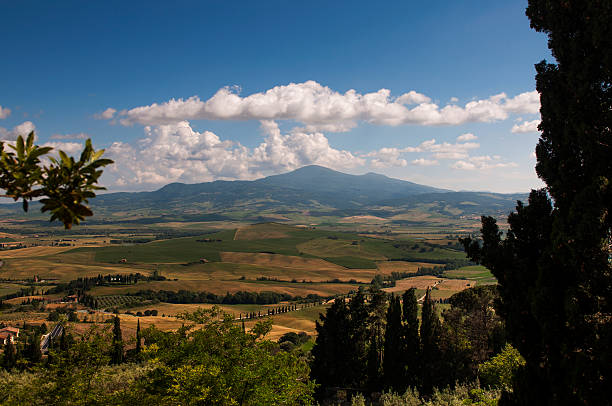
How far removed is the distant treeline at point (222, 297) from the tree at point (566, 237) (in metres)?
168

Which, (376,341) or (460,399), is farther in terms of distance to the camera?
(376,341)

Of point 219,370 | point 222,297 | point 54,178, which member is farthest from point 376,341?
point 222,297

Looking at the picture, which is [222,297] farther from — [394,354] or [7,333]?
[394,354]

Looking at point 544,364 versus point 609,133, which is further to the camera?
point 544,364

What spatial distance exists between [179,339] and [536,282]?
59.3 ft

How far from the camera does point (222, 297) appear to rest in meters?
183

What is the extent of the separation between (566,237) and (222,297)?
184942 millimetres

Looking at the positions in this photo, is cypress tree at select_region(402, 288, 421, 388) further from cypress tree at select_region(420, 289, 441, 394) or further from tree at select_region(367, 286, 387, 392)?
tree at select_region(367, 286, 387, 392)

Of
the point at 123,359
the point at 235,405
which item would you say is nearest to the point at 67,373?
the point at 235,405

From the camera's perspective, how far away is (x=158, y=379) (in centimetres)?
1834

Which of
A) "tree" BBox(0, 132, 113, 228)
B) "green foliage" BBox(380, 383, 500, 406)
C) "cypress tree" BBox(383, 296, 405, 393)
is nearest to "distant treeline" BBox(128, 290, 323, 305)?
"cypress tree" BBox(383, 296, 405, 393)

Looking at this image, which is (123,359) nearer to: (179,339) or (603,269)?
(179,339)

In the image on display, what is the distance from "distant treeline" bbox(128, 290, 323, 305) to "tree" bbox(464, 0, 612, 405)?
167736 mm

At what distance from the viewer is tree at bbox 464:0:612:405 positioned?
10312 millimetres
